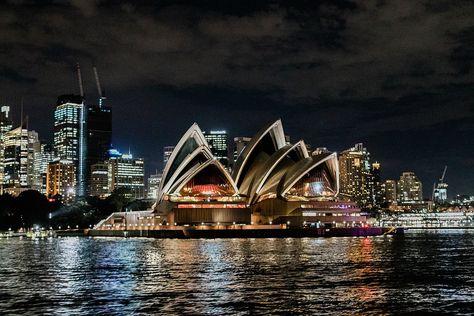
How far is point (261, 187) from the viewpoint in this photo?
102m

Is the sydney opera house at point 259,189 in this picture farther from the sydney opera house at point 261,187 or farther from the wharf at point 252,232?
the wharf at point 252,232

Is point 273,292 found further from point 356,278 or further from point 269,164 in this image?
point 269,164

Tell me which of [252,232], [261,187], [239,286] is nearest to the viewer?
[239,286]

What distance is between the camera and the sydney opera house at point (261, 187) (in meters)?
98.6

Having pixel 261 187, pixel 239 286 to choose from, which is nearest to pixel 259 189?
pixel 261 187

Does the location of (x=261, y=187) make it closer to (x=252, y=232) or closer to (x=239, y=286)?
(x=252, y=232)

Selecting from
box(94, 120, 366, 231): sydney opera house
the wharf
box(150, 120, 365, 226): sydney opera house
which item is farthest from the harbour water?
box(150, 120, 365, 226): sydney opera house

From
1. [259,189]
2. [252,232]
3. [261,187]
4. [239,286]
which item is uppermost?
[261,187]

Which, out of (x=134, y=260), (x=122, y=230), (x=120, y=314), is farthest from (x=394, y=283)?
(x=122, y=230)

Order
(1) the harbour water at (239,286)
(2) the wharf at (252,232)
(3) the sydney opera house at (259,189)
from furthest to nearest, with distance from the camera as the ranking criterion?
(3) the sydney opera house at (259,189) → (2) the wharf at (252,232) → (1) the harbour water at (239,286)

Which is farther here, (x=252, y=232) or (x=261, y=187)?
(x=261, y=187)

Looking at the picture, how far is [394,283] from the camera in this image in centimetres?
3042

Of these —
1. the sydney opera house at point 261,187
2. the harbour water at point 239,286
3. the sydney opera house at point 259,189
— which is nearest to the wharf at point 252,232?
the sydney opera house at point 259,189

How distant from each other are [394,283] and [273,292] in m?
6.90
